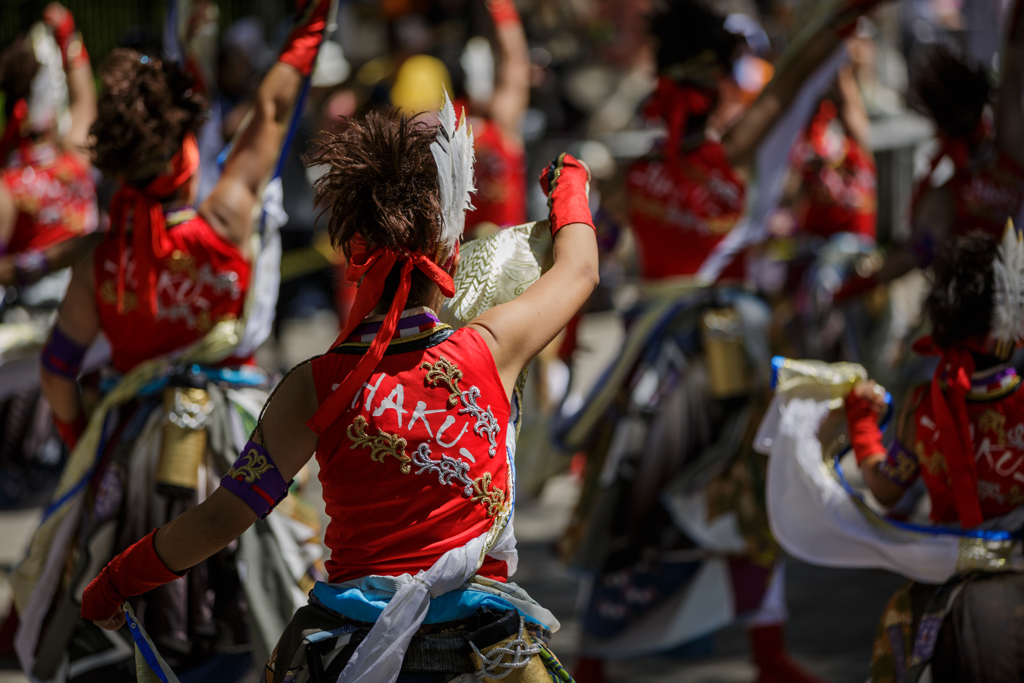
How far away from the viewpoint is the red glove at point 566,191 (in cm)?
238

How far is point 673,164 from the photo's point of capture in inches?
170

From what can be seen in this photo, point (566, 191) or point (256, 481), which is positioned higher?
point (566, 191)

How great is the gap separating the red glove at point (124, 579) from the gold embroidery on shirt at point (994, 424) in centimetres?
175

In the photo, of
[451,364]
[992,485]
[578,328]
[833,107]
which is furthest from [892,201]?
[451,364]

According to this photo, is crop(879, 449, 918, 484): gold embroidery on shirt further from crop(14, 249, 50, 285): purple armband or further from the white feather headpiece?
crop(14, 249, 50, 285): purple armband

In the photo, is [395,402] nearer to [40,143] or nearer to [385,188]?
[385,188]

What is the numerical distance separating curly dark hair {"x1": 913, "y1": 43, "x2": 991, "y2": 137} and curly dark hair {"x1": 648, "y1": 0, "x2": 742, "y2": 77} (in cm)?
71

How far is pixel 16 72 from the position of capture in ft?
17.6

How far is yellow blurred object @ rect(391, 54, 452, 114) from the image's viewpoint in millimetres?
9703

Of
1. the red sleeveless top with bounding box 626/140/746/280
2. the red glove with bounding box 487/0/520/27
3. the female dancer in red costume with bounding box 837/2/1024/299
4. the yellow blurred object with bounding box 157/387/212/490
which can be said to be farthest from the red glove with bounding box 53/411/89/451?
the red glove with bounding box 487/0/520/27

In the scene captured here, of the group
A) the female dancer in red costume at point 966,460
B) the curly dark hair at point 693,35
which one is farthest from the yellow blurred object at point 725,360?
the female dancer in red costume at point 966,460

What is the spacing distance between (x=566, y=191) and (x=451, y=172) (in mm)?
339

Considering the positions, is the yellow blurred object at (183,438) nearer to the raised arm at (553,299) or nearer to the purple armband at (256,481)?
the purple armband at (256,481)

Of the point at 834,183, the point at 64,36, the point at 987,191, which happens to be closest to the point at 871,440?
the point at 987,191
